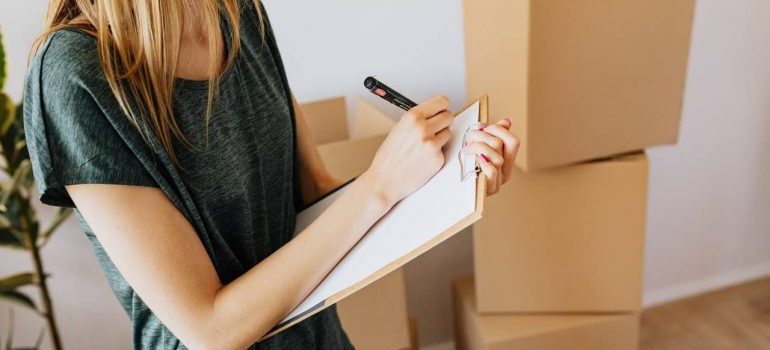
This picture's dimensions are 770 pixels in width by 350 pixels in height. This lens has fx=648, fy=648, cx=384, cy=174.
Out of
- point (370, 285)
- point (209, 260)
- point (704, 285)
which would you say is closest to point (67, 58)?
point (209, 260)

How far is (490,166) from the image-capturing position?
1.85 feet

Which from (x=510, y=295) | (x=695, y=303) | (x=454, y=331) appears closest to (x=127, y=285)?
(x=510, y=295)

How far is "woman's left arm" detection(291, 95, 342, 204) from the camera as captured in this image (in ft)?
2.64

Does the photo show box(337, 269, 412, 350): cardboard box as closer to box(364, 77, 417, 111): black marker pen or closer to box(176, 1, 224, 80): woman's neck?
box(364, 77, 417, 111): black marker pen

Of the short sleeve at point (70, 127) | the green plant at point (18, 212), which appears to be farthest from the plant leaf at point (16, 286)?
the short sleeve at point (70, 127)

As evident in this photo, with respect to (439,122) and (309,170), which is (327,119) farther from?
(439,122)

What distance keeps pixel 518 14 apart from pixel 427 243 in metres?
0.57

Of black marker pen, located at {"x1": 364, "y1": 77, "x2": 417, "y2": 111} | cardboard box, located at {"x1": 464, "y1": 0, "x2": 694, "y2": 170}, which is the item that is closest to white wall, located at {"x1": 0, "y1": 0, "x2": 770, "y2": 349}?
cardboard box, located at {"x1": 464, "y1": 0, "x2": 694, "y2": 170}

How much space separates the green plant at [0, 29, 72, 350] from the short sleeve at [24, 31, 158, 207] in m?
0.67

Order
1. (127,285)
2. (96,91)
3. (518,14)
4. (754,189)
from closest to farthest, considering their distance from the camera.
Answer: (96,91) < (127,285) < (518,14) < (754,189)

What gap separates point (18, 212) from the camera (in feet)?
3.83

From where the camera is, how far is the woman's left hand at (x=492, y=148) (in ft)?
1.87

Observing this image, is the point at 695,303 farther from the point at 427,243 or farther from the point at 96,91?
the point at 96,91

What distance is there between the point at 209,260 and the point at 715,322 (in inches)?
60.3
